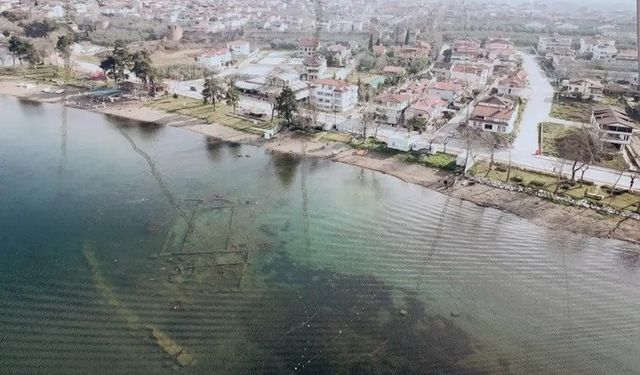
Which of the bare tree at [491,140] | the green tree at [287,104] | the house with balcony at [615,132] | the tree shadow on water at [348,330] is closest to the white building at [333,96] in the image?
the green tree at [287,104]

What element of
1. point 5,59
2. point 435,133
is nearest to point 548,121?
point 435,133

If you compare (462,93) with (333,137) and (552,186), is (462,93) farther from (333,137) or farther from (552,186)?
(552,186)

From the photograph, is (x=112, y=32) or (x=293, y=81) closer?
(x=293, y=81)

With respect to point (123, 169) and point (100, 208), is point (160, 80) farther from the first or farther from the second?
point (100, 208)

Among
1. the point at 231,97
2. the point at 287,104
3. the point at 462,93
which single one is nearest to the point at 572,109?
the point at 462,93

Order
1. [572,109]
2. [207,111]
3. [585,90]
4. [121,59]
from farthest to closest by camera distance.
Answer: [585,90] → [121,59] → [572,109] → [207,111]

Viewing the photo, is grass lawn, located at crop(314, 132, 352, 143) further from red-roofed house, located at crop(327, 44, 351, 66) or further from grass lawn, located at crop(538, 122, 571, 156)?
red-roofed house, located at crop(327, 44, 351, 66)
